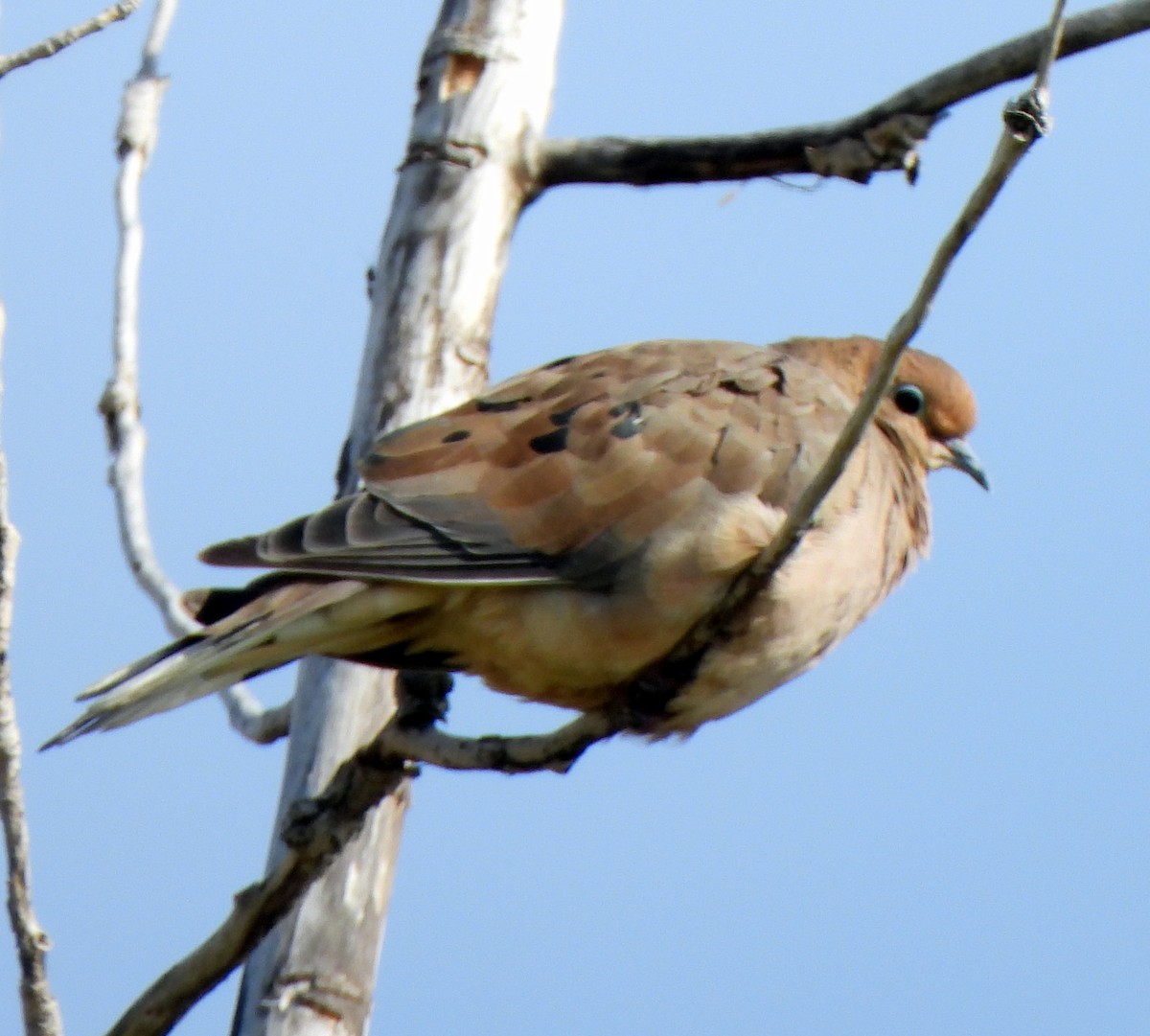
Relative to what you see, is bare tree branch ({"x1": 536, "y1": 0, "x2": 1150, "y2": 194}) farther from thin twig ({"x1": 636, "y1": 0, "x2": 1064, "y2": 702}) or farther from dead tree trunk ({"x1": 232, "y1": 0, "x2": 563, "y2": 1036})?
thin twig ({"x1": 636, "y1": 0, "x2": 1064, "y2": 702})

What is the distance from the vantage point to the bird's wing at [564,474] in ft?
10.5

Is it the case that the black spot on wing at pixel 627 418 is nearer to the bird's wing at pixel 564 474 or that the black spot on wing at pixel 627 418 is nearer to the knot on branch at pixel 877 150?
the bird's wing at pixel 564 474

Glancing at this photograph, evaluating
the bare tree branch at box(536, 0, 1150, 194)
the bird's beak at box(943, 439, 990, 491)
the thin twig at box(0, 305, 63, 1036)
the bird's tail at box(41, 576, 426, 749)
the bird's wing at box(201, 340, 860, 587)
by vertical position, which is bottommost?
the thin twig at box(0, 305, 63, 1036)

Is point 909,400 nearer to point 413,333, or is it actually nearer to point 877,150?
point 877,150

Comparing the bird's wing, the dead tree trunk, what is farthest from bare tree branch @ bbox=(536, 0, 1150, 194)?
the bird's wing

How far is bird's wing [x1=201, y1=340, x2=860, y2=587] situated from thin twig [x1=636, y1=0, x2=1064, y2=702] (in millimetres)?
186

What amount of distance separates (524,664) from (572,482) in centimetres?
33

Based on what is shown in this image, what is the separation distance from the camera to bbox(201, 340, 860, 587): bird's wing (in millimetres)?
3186

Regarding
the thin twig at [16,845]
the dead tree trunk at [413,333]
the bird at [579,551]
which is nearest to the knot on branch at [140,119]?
the dead tree trunk at [413,333]

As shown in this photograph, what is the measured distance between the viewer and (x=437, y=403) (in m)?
3.85

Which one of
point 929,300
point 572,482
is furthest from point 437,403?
point 929,300

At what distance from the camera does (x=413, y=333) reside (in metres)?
3.88

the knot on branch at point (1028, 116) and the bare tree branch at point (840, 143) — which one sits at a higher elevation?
the bare tree branch at point (840, 143)

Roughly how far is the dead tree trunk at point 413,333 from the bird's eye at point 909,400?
0.94 m
